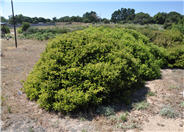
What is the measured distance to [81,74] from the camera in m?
3.27

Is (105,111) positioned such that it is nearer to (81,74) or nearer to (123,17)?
(81,74)

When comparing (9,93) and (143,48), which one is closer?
(9,93)

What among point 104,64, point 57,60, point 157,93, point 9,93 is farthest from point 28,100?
point 157,93

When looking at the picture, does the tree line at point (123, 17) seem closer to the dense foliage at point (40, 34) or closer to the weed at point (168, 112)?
the dense foliage at point (40, 34)

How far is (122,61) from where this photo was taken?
138 inches

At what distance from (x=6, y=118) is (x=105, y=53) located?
238 centimetres

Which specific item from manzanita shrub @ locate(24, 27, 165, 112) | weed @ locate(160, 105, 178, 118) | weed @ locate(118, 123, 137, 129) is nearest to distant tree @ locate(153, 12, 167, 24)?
manzanita shrub @ locate(24, 27, 165, 112)

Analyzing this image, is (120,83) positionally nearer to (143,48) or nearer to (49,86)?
(49,86)

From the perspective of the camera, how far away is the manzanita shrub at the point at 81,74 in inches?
123

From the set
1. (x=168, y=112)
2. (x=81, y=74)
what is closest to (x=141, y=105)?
(x=168, y=112)

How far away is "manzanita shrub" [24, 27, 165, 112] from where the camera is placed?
123 inches

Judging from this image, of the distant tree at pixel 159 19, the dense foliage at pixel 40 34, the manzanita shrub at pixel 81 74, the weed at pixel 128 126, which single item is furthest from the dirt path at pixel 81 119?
the distant tree at pixel 159 19

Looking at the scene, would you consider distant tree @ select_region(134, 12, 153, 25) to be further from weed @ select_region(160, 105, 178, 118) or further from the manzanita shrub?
weed @ select_region(160, 105, 178, 118)

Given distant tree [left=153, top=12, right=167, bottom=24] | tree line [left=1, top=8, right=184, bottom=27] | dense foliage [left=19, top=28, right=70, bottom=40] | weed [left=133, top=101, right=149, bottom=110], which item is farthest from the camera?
distant tree [left=153, top=12, right=167, bottom=24]
